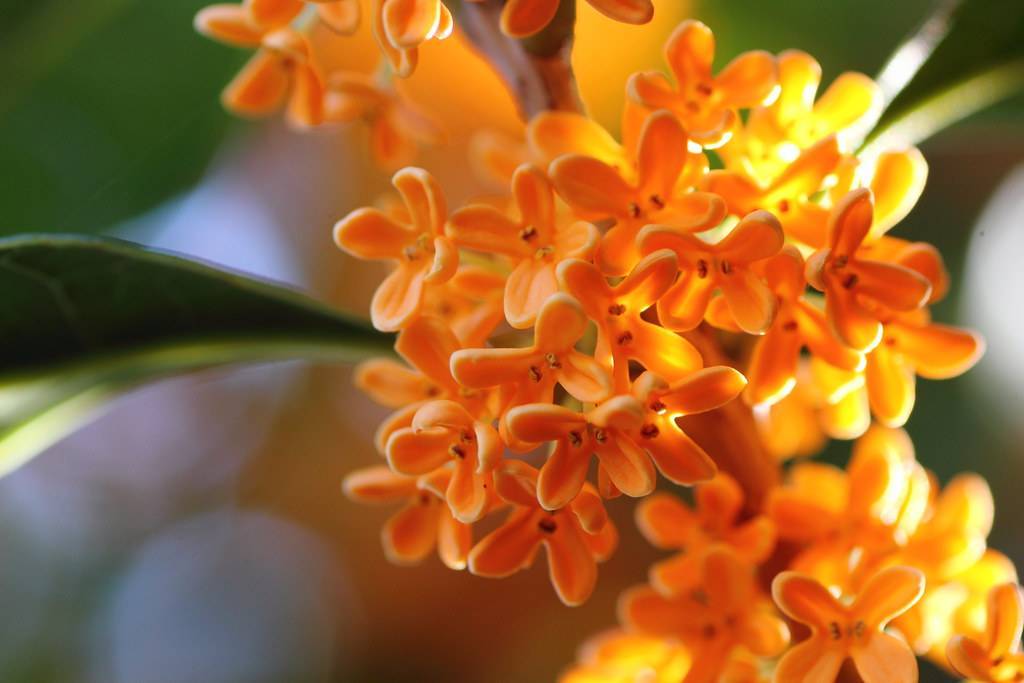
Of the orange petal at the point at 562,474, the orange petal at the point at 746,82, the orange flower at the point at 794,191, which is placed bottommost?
the orange petal at the point at 562,474

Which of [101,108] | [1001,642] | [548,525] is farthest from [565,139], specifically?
[101,108]

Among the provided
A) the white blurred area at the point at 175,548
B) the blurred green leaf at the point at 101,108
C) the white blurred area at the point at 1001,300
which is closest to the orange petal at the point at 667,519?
the blurred green leaf at the point at 101,108

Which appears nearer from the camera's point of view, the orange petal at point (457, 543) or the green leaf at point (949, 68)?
the orange petal at point (457, 543)

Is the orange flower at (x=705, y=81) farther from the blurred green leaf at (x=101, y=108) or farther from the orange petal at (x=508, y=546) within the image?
the blurred green leaf at (x=101, y=108)

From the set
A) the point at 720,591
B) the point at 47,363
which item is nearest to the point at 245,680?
the point at 47,363

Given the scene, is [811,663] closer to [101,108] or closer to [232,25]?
[232,25]
